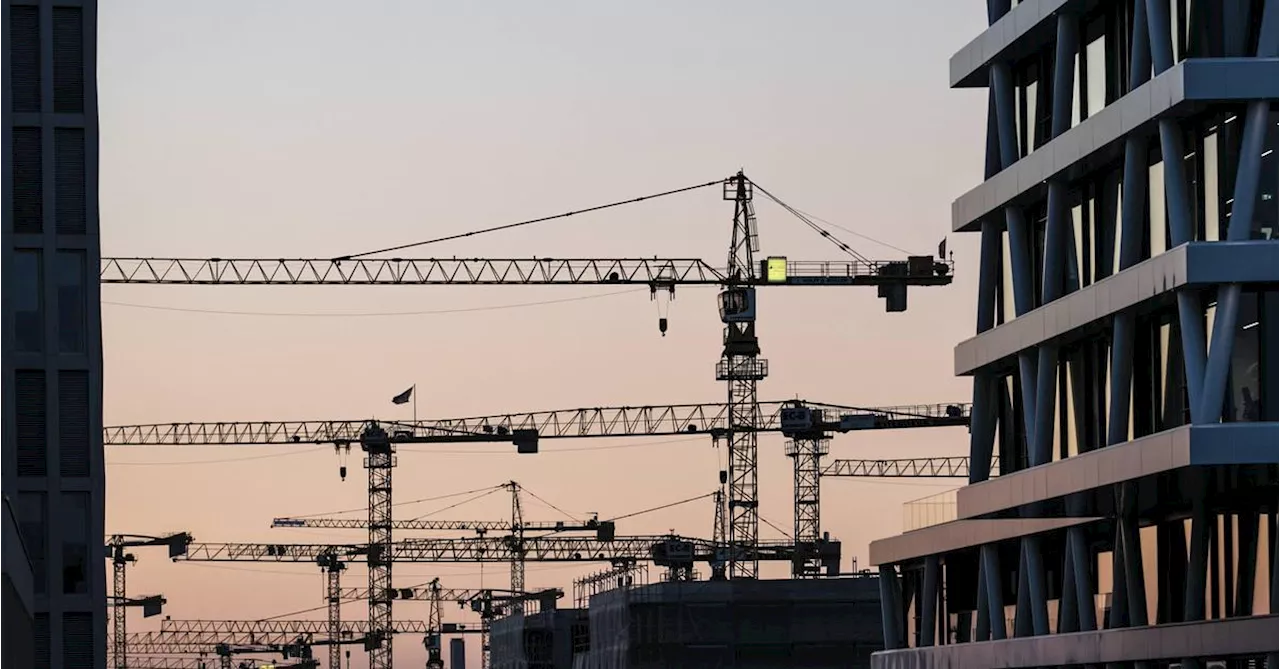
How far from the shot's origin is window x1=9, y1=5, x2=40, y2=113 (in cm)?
7569

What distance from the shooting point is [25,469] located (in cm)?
7475

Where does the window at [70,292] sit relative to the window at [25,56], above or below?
below

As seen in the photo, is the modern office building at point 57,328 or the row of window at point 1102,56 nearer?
the row of window at point 1102,56

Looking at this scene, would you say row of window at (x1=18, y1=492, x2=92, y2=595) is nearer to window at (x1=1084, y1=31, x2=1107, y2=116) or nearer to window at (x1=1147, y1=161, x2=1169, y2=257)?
window at (x1=1084, y1=31, x2=1107, y2=116)

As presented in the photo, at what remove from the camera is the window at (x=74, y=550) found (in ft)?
243

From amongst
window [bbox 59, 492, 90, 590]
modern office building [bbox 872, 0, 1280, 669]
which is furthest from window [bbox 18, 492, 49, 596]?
modern office building [bbox 872, 0, 1280, 669]

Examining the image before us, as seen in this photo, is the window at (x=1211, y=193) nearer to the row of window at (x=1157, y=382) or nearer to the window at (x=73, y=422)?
the row of window at (x=1157, y=382)

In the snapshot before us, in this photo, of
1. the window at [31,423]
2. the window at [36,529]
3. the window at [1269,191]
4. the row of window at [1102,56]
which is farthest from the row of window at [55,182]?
the window at [1269,191]

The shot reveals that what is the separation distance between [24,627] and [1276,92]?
28495 mm

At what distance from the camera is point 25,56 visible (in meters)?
76.1

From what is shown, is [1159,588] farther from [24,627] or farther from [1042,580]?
[24,627]

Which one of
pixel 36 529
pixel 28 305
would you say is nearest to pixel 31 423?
pixel 36 529

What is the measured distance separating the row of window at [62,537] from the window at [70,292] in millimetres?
4850

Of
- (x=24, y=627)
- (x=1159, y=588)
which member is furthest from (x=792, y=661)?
(x=24, y=627)
